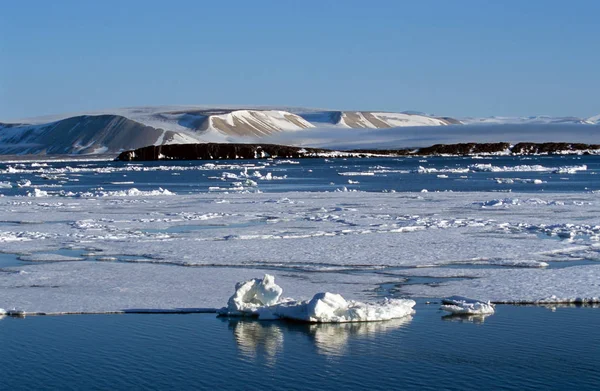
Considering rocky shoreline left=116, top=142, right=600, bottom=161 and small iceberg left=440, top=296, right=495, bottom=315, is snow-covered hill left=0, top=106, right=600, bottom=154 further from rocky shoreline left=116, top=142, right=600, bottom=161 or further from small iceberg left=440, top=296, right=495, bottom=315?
small iceberg left=440, top=296, right=495, bottom=315

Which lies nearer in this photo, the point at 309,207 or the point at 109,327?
the point at 109,327

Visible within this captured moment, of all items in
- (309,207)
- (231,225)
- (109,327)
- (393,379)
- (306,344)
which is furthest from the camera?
(309,207)

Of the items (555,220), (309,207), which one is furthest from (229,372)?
(309,207)

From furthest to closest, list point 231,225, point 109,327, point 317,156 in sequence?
point 317,156 < point 231,225 < point 109,327

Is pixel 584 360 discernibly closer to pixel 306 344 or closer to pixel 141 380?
pixel 306 344

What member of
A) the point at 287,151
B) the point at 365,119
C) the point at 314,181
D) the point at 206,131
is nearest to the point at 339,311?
the point at 314,181

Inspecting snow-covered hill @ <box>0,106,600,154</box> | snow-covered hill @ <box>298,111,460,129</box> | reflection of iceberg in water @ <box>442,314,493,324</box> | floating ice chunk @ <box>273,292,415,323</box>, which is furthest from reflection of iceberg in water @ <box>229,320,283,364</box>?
snow-covered hill @ <box>298,111,460,129</box>

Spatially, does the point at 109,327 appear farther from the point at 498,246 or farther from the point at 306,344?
the point at 498,246
